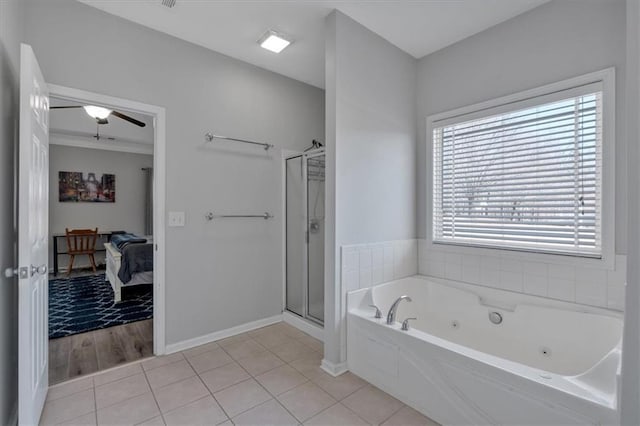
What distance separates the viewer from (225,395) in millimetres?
2045

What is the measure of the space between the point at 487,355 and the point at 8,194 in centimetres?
275

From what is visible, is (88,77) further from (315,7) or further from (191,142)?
(315,7)

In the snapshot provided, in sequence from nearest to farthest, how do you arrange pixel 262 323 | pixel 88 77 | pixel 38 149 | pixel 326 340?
1. pixel 38 149
2. pixel 88 77
3. pixel 326 340
4. pixel 262 323

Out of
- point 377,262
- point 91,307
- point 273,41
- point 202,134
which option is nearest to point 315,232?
point 377,262

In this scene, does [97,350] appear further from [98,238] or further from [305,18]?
[98,238]

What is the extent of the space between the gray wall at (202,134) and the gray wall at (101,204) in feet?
16.1

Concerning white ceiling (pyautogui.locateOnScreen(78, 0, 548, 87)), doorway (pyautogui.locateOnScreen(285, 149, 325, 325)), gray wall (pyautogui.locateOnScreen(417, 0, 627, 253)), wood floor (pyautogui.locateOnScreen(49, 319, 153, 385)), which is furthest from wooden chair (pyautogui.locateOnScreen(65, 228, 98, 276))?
gray wall (pyautogui.locateOnScreen(417, 0, 627, 253))

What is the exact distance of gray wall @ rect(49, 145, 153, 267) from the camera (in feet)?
19.5

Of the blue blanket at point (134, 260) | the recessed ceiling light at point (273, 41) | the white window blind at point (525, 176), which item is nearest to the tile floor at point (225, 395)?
the white window blind at point (525, 176)

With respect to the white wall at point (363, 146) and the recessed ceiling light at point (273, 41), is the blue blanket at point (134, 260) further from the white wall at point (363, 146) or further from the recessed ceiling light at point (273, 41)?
the recessed ceiling light at point (273, 41)

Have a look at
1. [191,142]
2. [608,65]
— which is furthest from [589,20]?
[191,142]

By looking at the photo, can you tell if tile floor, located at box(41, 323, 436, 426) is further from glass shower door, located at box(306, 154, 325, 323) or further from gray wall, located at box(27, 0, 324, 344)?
glass shower door, located at box(306, 154, 325, 323)

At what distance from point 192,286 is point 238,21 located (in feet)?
7.45

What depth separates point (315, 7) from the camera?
231 centimetres
